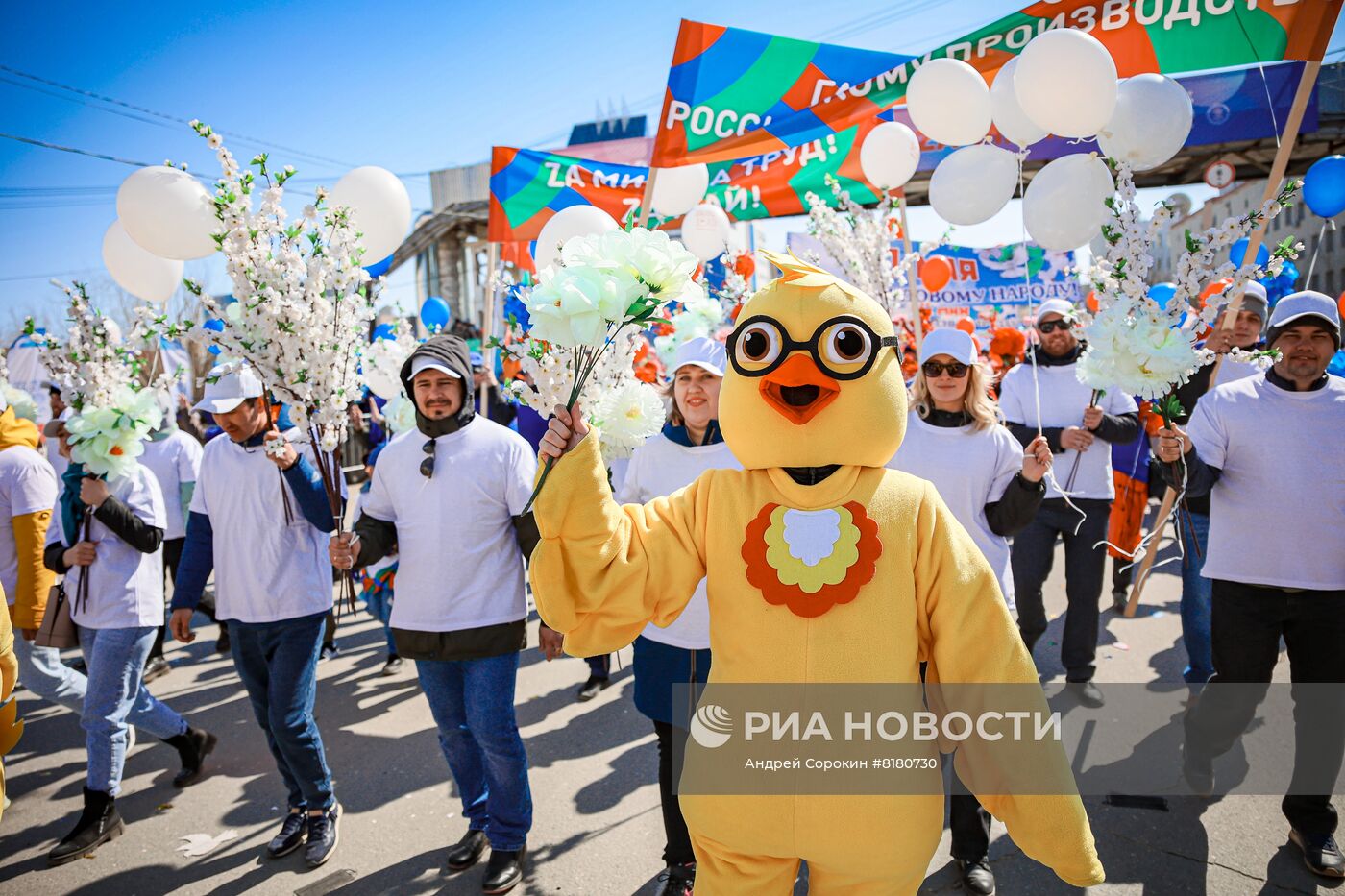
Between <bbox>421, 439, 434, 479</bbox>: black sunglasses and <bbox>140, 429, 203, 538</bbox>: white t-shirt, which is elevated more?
<bbox>421, 439, 434, 479</bbox>: black sunglasses

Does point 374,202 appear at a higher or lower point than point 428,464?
higher

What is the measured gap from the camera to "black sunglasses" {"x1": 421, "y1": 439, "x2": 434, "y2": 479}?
Answer: 306 cm

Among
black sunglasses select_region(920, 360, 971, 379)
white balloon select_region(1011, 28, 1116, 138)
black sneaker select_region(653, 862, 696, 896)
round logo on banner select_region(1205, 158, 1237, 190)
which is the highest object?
round logo on banner select_region(1205, 158, 1237, 190)

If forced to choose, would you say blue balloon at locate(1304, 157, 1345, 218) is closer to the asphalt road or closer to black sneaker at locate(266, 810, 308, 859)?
the asphalt road

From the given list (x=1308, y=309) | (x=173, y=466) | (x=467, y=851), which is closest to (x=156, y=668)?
(x=173, y=466)

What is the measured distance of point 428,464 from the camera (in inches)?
121

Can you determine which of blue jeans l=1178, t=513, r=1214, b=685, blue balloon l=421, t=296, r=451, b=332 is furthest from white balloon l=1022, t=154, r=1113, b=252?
blue balloon l=421, t=296, r=451, b=332

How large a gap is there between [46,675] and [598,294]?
A: 4030 millimetres

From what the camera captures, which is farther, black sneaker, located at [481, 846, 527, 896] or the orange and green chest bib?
black sneaker, located at [481, 846, 527, 896]

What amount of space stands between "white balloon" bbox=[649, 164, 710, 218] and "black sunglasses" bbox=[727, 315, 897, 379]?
4.67m

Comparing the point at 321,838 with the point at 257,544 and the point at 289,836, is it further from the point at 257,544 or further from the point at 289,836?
the point at 257,544

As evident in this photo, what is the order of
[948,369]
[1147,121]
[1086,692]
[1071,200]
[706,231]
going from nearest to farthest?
[948,369]
[1147,121]
[1071,200]
[1086,692]
[706,231]

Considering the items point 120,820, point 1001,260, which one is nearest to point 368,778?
point 120,820

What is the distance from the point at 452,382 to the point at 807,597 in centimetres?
193
